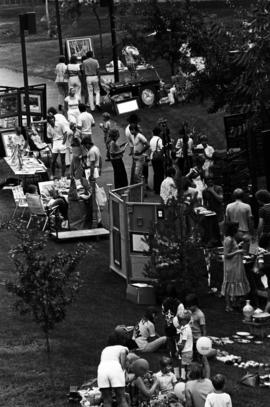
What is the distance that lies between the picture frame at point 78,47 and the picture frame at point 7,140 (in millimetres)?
9003

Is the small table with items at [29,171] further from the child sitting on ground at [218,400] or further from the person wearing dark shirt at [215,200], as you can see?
the child sitting on ground at [218,400]

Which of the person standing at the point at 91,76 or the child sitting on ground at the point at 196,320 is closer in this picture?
the child sitting on ground at the point at 196,320

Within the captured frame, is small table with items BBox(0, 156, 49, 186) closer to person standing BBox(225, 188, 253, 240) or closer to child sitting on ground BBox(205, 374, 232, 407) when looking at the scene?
person standing BBox(225, 188, 253, 240)

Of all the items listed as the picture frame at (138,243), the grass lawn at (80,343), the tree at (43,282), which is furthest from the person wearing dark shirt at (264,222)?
the tree at (43,282)

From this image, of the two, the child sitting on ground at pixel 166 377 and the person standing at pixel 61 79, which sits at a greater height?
the person standing at pixel 61 79

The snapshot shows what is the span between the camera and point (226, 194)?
29.0 meters

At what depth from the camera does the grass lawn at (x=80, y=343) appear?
20.1 m

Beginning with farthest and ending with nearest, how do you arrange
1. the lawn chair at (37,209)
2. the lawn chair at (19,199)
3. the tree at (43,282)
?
the lawn chair at (19,199), the lawn chair at (37,209), the tree at (43,282)

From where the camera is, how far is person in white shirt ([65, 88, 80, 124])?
1424 inches

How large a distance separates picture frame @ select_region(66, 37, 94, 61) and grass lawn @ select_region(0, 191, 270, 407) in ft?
62.7

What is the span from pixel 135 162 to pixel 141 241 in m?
6.70

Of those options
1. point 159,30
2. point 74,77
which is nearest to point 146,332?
point 74,77

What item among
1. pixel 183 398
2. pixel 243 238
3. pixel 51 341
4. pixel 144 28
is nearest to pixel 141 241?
pixel 243 238

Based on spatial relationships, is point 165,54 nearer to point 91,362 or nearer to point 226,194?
point 226,194
